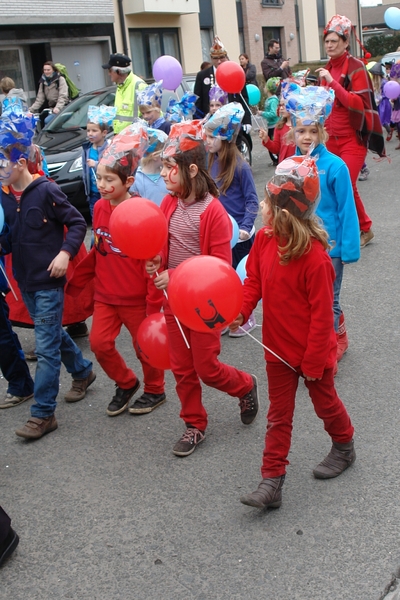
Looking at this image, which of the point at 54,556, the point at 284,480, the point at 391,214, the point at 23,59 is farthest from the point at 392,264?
the point at 23,59

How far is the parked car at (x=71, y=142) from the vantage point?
9.80m

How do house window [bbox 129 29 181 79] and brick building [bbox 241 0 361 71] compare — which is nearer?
house window [bbox 129 29 181 79]

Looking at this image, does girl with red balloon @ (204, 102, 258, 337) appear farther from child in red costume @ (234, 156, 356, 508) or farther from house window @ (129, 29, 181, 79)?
house window @ (129, 29, 181, 79)

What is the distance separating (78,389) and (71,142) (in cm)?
637

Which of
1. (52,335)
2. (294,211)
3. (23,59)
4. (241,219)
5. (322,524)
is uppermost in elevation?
(23,59)

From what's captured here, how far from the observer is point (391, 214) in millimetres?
9500

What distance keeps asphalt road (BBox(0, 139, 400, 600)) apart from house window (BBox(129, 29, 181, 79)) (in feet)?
73.7

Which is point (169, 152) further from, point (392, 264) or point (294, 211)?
point (392, 264)

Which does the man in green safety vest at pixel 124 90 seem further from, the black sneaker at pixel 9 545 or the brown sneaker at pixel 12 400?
the black sneaker at pixel 9 545

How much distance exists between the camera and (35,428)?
4.39 metres

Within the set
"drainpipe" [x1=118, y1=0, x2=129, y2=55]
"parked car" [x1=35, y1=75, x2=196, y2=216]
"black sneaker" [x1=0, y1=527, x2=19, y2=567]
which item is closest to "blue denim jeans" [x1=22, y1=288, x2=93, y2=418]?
"black sneaker" [x1=0, y1=527, x2=19, y2=567]

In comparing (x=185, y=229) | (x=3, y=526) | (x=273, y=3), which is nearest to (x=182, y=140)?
(x=185, y=229)

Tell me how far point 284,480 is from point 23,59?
2056 cm

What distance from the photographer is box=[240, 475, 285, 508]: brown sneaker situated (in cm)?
334
